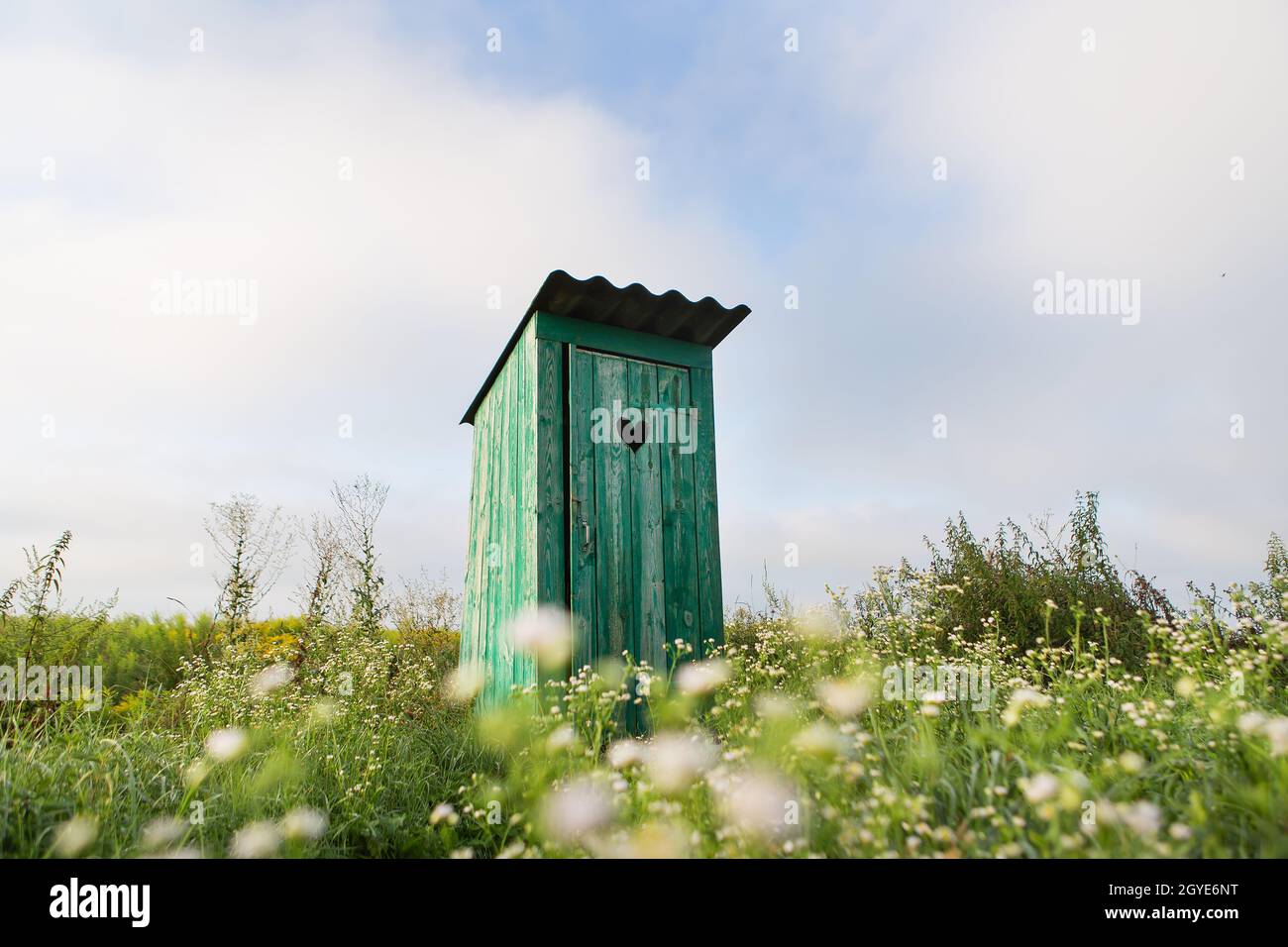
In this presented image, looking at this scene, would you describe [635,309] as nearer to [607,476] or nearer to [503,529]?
[607,476]

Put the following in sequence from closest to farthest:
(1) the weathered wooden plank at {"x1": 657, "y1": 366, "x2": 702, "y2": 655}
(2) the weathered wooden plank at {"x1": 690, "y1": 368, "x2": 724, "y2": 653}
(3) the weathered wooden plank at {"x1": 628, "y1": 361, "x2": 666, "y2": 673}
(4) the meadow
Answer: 1. (4) the meadow
2. (3) the weathered wooden plank at {"x1": 628, "y1": 361, "x2": 666, "y2": 673}
3. (1) the weathered wooden plank at {"x1": 657, "y1": 366, "x2": 702, "y2": 655}
4. (2) the weathered wooden plank at {"x1": 690, "y1": 368, "x2": 724, "y2": 653}

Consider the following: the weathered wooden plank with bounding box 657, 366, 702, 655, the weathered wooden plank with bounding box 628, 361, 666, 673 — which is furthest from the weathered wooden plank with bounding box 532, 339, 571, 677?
the weathered wooden plank with bounding box 657, 366, 702, 655

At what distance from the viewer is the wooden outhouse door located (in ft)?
14.7

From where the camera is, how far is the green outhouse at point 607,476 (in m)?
4.46

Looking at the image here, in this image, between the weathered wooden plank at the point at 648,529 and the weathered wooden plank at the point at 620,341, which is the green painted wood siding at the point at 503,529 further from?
the weathered wooden plank at the point at 648,529

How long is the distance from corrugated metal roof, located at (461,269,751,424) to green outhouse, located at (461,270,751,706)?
0.01 m

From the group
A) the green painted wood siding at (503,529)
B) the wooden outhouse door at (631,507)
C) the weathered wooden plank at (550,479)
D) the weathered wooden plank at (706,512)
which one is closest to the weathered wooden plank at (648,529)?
the wooden outhouse door at (631,507)

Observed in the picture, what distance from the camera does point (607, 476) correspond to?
4703 millimetres

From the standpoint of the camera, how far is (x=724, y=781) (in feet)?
7.78

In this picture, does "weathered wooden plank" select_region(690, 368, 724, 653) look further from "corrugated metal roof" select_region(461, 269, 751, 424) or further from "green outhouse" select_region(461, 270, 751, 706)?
"corrugated metal roof" select_region(461, 269, 751, 424)

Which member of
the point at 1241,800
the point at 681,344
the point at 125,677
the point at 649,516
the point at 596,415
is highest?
the point at 681,344

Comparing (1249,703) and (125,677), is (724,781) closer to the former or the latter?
(1249,703)
